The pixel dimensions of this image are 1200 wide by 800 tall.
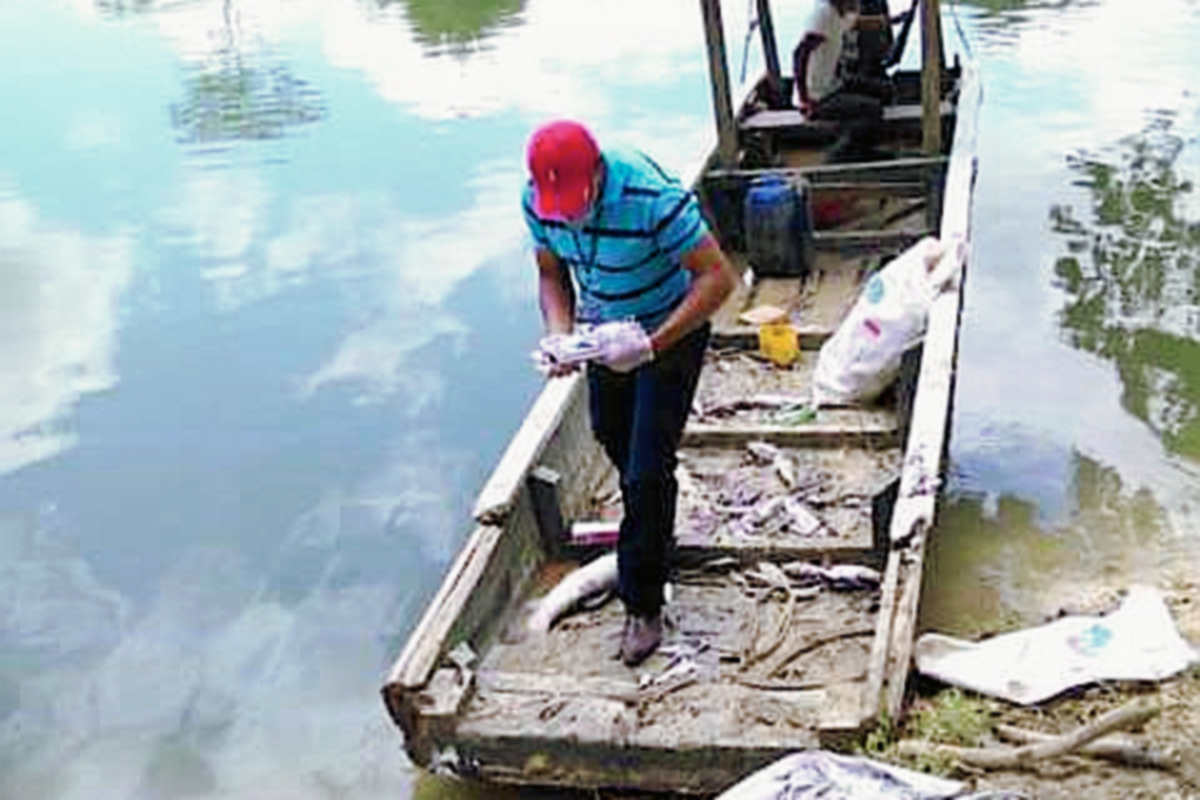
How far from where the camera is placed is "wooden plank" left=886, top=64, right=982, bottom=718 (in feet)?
13.1

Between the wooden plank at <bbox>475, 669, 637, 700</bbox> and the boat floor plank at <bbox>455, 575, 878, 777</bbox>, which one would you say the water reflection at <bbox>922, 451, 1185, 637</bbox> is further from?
the wooden plank at <bbox>475, 669, 637, 700</bbox>

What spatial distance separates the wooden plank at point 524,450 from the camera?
4625 millimetres

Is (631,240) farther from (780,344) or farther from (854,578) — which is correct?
(780,344)

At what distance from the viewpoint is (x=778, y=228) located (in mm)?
7207

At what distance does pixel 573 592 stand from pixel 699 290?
114 cm

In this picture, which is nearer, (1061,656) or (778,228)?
(1061,656)

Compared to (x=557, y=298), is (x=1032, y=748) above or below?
below

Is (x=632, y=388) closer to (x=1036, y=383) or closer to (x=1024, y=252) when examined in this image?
(x=1036, y=383)

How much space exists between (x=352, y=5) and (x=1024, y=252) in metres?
10.4

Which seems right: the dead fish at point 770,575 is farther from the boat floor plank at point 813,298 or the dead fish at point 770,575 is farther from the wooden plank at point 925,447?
the boat floor plank at point 813,298

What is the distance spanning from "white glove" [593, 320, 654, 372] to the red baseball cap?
11.9 inches

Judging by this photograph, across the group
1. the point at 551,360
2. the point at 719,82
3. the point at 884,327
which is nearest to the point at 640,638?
the point at 551,360

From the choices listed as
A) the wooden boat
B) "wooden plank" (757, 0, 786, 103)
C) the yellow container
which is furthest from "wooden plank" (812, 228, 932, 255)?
"wooden plank" (757, 0, 786, 103)

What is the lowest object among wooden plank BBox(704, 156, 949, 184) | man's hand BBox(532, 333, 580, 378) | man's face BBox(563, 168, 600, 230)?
wooden plank BBox(704, 156, 949, 184)
